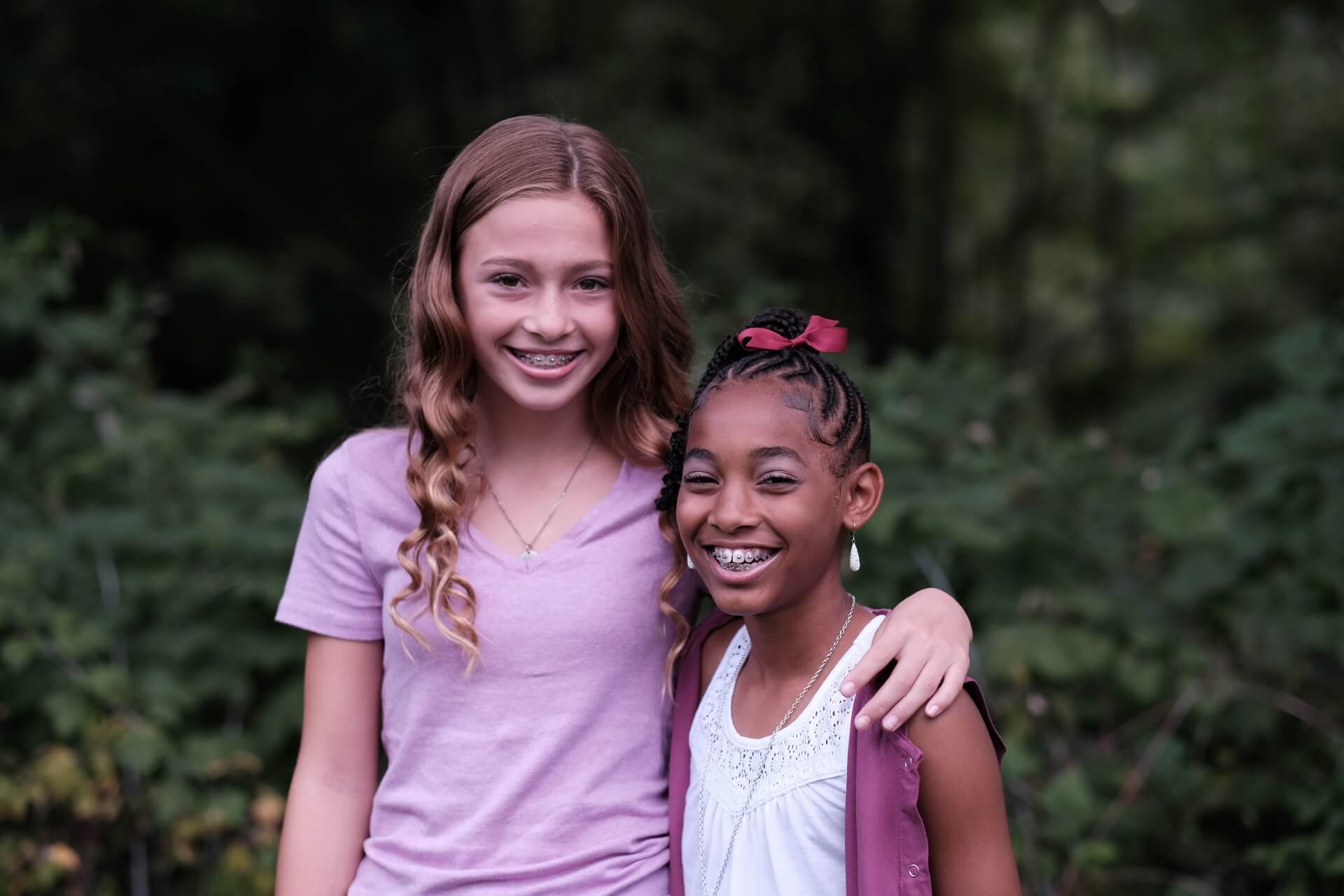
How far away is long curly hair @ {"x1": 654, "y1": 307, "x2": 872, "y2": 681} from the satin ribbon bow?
12 mm

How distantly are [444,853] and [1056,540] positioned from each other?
2.28 m

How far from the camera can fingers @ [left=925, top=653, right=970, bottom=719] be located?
1.64 metres

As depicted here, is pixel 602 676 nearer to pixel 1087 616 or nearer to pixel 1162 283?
pixel 1087 616

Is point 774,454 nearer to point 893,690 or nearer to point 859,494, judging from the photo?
point 859,494

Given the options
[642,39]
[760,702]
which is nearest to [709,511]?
[760,702]

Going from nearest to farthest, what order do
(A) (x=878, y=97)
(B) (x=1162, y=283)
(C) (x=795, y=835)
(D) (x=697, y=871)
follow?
(C) (x=795, y=835), (D) (x=697, y=871), (B) (x=1162, y=283), (A) (x=878, y=97)

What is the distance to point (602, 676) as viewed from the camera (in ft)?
6.65

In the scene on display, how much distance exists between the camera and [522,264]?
79.0 inches

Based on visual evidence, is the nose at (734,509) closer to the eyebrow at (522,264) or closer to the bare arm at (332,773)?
the eyebrow at (522,264)

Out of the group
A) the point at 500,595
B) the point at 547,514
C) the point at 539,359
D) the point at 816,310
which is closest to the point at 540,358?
the point at 539,359

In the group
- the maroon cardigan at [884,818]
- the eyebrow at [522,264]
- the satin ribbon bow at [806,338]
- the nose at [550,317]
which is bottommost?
the maroon cardigan at [884,818]

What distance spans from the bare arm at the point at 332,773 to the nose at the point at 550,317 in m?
0.59

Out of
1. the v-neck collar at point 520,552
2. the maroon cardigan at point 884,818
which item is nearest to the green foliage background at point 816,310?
the v-neck collar at point 520,552

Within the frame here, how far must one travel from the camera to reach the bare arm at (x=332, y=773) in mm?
2018
